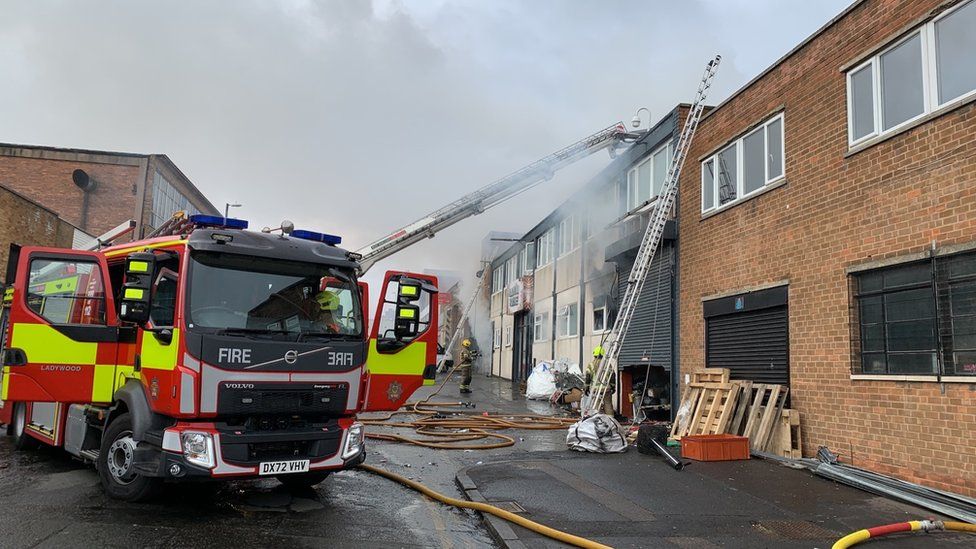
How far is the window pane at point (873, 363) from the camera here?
7.74 metres

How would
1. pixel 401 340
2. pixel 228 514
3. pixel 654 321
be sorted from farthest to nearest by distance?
pixel 654 321 < pixel 401 340 < pixel 228 514

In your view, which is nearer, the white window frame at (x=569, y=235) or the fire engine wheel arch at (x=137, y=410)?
the fire engine wheel arch at (x=137, y=410)

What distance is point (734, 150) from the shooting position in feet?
36.9

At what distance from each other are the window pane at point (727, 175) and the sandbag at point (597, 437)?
4.52 metres

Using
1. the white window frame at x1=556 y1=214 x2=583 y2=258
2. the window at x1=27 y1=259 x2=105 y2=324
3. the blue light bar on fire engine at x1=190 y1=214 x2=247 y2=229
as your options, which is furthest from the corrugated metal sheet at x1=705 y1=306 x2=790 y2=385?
the window at x1=27 y1=259 x2=105 y2=324

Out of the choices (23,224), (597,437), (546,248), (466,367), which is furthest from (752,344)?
(23,224)

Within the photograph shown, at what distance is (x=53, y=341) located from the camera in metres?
6.05

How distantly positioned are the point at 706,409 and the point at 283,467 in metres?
7.19

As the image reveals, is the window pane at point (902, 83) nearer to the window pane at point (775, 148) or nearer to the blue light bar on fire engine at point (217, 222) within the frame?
the window pane at point (775, 148)

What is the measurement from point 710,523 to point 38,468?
726 centimetres

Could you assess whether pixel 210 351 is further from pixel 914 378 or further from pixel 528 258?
pixel 528 258

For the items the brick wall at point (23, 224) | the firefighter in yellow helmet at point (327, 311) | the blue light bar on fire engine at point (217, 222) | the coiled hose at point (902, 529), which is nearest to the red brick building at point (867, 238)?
the coiled hose at point (902, 529)

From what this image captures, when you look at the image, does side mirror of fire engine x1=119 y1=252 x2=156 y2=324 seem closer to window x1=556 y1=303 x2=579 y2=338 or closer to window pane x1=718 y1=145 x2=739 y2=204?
window pane x1=718 y1=145 x2=739 y2=204

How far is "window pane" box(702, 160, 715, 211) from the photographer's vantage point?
468 inches
